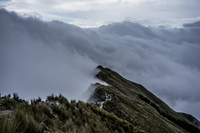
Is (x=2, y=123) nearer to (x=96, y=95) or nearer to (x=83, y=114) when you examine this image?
(x=83, y=114)

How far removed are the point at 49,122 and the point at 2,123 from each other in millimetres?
2232

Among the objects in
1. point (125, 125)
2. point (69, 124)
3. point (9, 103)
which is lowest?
point (125, 125)

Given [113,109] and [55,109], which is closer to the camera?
[55,109]

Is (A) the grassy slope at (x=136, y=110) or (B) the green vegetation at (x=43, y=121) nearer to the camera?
(B) the green vegetation at (x=43, y=121)

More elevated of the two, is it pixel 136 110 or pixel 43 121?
pixel 136 110

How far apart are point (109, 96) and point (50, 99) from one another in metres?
27.5

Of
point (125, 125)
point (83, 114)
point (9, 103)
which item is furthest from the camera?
point (125, 125)

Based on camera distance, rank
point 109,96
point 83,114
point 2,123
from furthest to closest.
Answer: point 109,96 < point 83,114 < point 2,123

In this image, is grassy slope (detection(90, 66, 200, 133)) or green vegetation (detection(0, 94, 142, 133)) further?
grassy slope (detection(90, 66, 200, 133))

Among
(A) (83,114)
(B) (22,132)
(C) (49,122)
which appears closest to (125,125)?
(A) (83,114)

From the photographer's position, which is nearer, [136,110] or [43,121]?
[43,121]

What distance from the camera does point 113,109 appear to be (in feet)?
87.3

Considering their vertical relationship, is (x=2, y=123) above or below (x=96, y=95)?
below

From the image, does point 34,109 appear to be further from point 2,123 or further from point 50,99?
point 50,99
